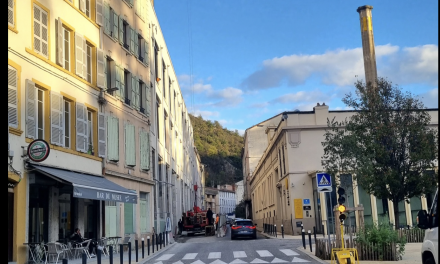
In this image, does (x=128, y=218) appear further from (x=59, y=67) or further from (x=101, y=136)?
(x=59, y=67)

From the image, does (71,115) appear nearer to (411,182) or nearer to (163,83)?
(411,182)

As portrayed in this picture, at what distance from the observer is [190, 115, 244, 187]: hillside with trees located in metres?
135

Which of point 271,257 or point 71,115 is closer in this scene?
point 271,257

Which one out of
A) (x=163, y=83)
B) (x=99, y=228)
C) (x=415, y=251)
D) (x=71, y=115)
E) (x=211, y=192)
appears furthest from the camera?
(x=211, y=192)

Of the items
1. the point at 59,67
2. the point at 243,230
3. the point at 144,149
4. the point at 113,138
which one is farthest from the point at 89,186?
the point at 243,230

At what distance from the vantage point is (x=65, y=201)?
20734 mm

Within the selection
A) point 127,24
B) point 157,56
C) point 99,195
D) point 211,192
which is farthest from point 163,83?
point 211,192

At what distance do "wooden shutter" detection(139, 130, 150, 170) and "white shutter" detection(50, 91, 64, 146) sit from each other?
8.65m

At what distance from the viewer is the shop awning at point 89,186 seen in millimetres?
17297

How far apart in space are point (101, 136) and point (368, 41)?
27.6 meters

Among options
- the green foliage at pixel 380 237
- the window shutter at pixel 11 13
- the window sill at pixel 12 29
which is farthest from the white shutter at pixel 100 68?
the green foliage at pixel 380 237

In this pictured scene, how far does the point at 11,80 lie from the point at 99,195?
5.25 m

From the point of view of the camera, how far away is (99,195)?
18703mm

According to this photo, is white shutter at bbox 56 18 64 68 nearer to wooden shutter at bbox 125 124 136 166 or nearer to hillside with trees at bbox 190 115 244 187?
wooden shutter at bbox 125 124 136 166
